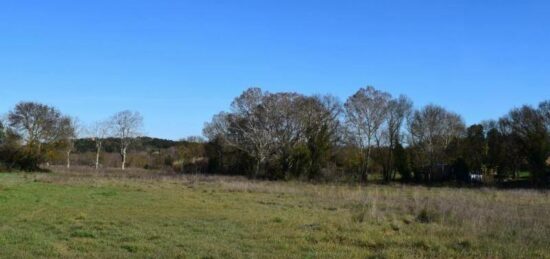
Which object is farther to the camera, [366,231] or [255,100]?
[255,100]

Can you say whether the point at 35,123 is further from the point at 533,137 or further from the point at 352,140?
the point at 533,137

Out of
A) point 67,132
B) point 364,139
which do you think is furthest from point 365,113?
point 67,132

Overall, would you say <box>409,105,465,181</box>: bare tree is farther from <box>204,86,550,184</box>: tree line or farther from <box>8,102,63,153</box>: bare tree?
<box>8,102,63,153</box>: bare tree

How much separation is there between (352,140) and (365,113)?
3771mm

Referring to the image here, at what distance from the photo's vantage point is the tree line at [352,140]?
224 ft

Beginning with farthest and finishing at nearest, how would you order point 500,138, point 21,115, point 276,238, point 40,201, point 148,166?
point 148,166
point 21,115
point 500,138
point 40,201
point 276,238

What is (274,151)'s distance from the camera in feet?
236

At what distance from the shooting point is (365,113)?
72.3m

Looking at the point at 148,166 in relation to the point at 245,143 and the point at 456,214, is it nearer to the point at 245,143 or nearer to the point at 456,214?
the point at 245,143

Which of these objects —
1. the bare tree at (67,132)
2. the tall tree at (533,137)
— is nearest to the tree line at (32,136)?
the bare tree at (67,132)

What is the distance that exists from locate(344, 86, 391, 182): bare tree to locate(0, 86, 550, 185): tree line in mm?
120

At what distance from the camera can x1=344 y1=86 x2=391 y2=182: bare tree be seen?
236 feet

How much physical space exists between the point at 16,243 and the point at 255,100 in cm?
6038

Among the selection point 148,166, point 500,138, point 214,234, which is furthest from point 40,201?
point 148,166
